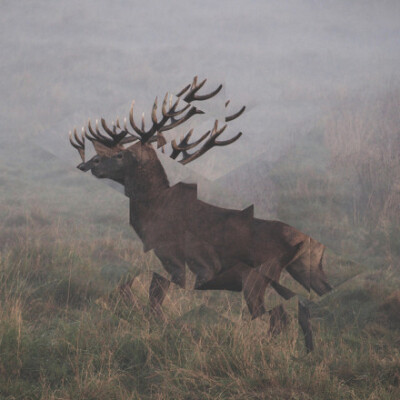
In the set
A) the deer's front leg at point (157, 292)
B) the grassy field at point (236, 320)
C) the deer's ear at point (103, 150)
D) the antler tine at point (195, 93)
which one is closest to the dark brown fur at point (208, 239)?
the deer's ear at point (103, 150)

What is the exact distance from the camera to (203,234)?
3.49m

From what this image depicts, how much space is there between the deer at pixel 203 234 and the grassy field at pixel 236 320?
0.13 metres

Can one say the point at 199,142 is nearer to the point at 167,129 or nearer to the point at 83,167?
the point at 167,129

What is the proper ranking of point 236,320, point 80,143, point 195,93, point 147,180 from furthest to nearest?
point 195,93 → point 80,143 → point 236,320 → point 147,180

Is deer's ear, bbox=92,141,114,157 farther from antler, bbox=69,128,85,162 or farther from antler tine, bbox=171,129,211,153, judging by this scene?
antler tine, bbox=171,129,211,153

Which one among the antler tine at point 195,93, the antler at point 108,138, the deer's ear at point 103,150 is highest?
the antler tine at point 195,93

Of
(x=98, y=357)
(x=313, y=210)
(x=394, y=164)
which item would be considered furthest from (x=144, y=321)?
(x=394, y=164)

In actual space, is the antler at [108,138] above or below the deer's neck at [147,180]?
above

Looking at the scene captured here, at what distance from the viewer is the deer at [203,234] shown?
3.49 metres

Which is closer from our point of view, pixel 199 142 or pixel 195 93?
pixel 199 142

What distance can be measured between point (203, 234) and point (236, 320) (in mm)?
671

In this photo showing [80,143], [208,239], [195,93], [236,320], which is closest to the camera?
[208,239]

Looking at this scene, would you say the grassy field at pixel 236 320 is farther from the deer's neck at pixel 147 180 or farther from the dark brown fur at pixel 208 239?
the deer's neck at pixel 147 180

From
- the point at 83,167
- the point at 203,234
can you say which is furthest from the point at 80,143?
the point at 203,234
